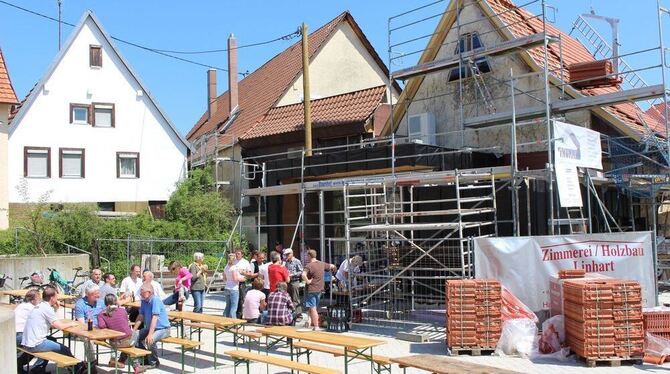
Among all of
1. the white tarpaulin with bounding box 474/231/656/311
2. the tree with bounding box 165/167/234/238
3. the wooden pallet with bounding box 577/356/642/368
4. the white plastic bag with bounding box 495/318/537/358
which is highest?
the tree with bounding box 165/167/234/238

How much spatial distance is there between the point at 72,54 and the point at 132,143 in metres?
4.44

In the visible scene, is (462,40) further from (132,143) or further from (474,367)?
(132,143)

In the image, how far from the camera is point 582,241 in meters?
12.4

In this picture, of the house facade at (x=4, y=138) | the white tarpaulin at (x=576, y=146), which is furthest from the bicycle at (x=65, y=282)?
the white tarpaulin at (x=576, y=146)

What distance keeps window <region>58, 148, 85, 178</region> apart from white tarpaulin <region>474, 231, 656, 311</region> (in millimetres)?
21493

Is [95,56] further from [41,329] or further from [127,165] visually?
[41,329]

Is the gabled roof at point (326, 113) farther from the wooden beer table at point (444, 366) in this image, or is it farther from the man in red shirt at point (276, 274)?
the wooden beer table at point (444, 366)

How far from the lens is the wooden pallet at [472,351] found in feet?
37.6

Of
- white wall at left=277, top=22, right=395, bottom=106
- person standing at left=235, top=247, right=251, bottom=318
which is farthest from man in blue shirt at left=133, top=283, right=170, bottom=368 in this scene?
white wall at left=277, top=22, right=395, bottom=106

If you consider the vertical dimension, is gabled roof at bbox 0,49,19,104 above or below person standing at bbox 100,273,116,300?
above

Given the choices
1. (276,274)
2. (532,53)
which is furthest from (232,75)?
(276,274)

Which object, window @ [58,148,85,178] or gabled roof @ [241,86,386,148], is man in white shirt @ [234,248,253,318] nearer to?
gabled roof @ [241,86,386,148]

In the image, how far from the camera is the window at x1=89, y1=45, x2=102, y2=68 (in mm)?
30672

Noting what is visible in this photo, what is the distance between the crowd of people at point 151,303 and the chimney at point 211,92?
2402 cm
